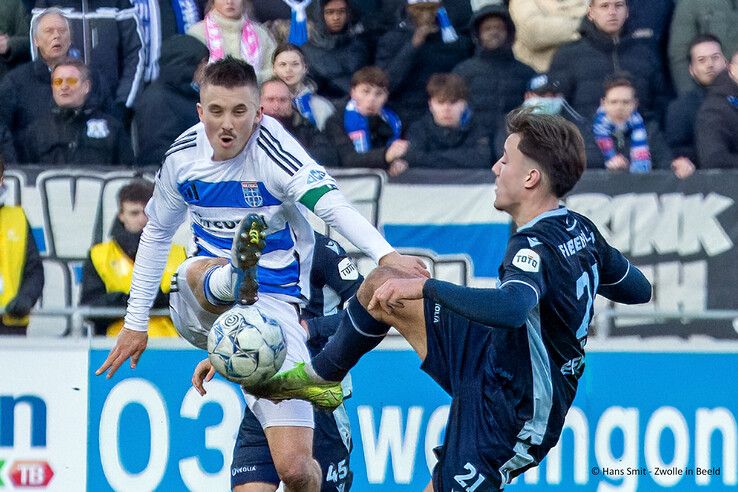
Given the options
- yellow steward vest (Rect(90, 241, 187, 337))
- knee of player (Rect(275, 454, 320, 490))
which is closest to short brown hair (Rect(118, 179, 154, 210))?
yellow steward vest (Rect(90, 241, 187, 337))

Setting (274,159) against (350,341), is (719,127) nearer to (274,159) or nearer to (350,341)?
(274,159)

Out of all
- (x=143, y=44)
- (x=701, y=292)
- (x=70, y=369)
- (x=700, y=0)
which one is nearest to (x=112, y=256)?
(x=70, y=369)

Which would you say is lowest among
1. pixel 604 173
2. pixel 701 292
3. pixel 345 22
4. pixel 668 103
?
pixel 701 292

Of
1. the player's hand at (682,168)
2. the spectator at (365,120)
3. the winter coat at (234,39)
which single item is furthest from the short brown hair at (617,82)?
the winter coat at (234,39)

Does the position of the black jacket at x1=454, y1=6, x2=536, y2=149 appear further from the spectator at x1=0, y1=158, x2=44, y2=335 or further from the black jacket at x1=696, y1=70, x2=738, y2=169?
the spectator at x1=0, y1=158, x2=44, y2=335

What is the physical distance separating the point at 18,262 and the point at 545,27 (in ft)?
13.3

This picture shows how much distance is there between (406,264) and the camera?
5930 mm

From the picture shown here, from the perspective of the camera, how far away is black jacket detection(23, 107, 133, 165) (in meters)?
9.48

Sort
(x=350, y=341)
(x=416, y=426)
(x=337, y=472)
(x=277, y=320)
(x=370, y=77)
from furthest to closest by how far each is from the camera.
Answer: (x=370, y=77), (x=416, y=426), (x=337, y=472), (x=277, y=320), (x=350, y=341)

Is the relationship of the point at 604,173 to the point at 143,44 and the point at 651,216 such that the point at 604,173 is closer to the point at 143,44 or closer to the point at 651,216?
the point at 651,216

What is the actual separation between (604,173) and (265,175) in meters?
3.08

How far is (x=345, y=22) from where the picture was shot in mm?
10266

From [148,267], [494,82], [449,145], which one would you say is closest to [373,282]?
[148,267]

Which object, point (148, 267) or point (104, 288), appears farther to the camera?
point (104, 288)
